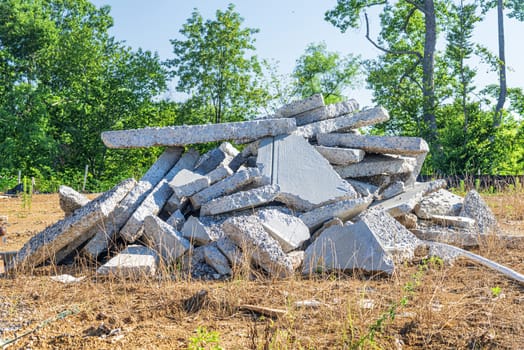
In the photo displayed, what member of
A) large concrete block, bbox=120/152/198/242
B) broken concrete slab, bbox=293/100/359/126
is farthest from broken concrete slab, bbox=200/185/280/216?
broken concrete slab, bbox=293/100/359/126

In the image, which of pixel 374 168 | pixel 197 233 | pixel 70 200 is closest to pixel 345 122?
pixel 374 168

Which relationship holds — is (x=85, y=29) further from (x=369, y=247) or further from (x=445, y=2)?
(x=369, y=247)

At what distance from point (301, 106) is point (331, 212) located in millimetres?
2522

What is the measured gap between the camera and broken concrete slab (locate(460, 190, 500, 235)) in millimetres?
6973

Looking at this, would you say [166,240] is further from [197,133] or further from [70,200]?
[197,133]

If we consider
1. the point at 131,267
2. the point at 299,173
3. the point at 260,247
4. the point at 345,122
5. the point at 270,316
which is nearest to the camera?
the point at 270,316

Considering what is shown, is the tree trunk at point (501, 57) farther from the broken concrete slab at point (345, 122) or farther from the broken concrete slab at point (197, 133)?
the broken concrete slab at point (197, 133)

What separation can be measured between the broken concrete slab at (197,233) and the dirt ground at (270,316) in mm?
748

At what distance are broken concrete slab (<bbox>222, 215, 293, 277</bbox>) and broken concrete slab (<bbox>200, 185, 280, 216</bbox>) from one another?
2.85 ft

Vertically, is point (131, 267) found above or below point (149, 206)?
below

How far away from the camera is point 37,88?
23953mm

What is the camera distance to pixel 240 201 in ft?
20.3

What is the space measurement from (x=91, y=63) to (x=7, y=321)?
23.0 metres

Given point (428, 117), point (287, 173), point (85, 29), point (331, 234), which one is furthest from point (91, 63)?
point (331, 234)
